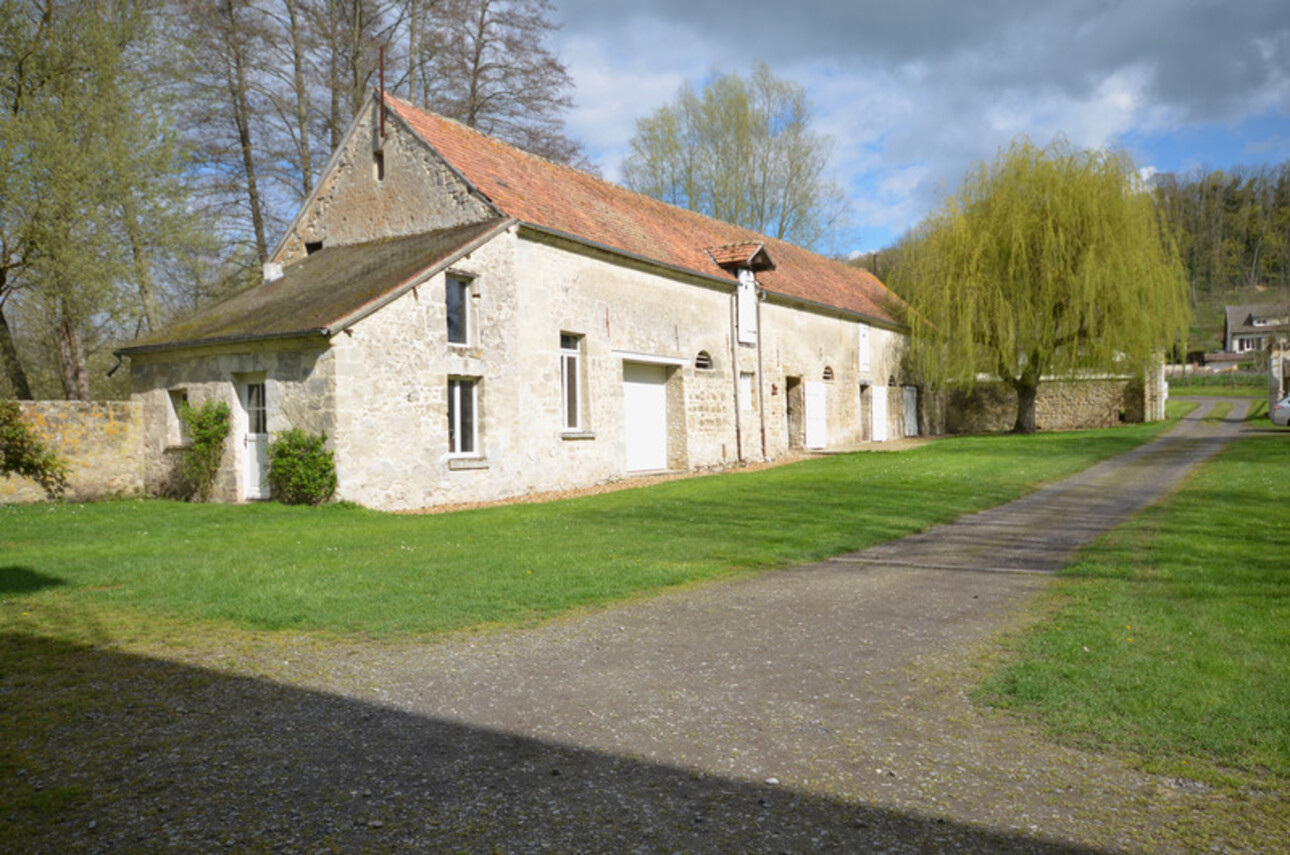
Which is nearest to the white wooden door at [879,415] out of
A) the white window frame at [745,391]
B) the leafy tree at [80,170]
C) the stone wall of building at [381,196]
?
the white window frame at [745,391]

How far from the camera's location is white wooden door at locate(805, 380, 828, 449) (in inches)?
909

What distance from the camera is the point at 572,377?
16.0 meters

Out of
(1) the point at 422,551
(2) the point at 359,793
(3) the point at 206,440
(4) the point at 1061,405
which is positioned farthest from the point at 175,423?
(4) the point at 1061,405

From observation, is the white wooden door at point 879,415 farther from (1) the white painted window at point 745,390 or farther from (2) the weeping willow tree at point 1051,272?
(1) the white painted window at point 745,390

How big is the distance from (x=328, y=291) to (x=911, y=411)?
2188cm

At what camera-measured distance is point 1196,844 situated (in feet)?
8.80

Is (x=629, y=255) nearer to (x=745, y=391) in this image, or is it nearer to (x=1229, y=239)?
(x=745, y=391)

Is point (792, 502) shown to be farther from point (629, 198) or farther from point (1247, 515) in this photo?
point (629, 198)

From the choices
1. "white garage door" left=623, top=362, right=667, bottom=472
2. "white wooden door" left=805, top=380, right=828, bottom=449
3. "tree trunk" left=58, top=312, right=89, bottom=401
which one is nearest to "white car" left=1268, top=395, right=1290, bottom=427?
"white wooden door" left=805, top=380, right=828, bottom=449

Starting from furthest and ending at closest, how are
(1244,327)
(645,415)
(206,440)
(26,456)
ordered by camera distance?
(1244,327), (645,415), (26,456), (206,440)

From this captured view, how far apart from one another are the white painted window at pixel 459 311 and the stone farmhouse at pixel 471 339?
33 mm

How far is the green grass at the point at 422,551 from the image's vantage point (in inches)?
234

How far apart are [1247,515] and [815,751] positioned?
822 cm

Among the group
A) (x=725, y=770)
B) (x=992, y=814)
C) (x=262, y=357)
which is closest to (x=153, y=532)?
(x=262, y=357)
